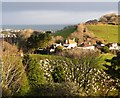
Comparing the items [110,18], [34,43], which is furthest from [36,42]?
[110,18]

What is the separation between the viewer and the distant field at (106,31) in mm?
36256

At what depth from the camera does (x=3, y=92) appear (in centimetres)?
893

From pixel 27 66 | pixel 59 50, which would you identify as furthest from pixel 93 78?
pixel 59 50

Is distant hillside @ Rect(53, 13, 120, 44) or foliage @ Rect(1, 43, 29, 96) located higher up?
distant hillside @ Rect(53, 13, 120, 44)

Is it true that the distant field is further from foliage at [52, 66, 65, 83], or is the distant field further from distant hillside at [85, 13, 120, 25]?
foliage at [52, 66, 65, 83]

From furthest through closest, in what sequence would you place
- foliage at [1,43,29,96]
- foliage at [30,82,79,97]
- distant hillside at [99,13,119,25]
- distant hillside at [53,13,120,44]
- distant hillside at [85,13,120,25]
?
distant hillside at [99,13,119,25] < distant hillside at [85,13,120,25] < distant hillside at [53,13,120,44] < foliage at [1,43,29,96] < foliage at [30,82,79,97]

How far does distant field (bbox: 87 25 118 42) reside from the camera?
119ft

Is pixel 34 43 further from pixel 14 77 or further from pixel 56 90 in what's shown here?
pixel 56 90

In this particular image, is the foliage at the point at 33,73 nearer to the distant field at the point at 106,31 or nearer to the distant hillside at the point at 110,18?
the distant field at the point at 106,31

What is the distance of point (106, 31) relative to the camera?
39.0m

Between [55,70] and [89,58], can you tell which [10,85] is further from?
[89,58]

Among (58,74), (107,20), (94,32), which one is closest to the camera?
(58,74)

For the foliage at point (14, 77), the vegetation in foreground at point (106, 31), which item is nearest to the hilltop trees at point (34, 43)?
the vegetation in foreground at point (106, 31)

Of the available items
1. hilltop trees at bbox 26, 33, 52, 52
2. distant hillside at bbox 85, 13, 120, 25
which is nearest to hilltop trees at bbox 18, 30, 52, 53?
hilltop trees at bbox 26, 33, 52, 52
